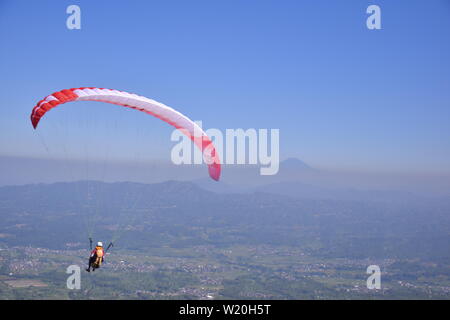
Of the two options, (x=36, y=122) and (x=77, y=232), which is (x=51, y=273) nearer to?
(x=77, y=232)

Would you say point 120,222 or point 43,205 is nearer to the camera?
point 120,222

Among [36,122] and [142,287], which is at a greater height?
[36,122]

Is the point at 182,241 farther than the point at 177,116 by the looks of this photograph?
Yes

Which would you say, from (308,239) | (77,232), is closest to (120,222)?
(77,232)

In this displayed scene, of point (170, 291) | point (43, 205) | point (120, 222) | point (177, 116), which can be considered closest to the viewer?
point (177, 116)

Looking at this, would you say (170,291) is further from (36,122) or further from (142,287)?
(36,122)
